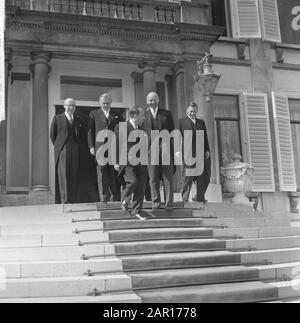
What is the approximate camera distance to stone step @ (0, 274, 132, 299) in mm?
4840

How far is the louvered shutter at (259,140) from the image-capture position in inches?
457

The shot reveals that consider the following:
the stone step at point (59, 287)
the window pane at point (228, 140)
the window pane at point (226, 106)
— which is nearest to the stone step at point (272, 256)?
the stone step at point (59, 287)

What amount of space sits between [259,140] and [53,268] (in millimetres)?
7917

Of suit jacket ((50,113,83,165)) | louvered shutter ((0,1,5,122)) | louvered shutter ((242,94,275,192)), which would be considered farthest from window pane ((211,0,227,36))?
louvered shutter ((0,1,5,122))

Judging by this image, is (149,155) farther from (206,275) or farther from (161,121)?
(206,275)

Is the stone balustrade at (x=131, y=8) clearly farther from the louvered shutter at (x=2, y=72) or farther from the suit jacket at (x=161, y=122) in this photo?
the suit jacket at (x=161, y=122)

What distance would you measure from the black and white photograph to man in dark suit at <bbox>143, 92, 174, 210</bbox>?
0.08 feet

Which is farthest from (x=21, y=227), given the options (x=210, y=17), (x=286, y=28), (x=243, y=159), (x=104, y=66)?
(x=286, y=28)

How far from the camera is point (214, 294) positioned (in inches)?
191

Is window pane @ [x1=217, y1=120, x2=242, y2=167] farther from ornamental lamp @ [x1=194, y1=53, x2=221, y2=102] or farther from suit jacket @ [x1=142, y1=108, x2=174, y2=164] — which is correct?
suit jacket @ [x1=142, y1=108, x2=174, y2=164]

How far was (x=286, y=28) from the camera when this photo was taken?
522 inches

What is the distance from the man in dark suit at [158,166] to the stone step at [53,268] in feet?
6.77

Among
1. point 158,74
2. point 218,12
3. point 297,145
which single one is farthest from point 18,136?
point 297,145

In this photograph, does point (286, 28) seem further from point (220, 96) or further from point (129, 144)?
point (129, 144)
